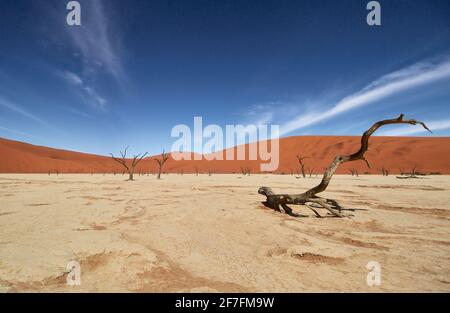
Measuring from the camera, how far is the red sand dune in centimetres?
6756

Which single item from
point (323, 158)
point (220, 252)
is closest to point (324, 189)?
point (220, 252)

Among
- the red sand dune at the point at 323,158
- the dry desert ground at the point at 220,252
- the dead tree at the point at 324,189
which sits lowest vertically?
the dry desert ground at the point at 220,252

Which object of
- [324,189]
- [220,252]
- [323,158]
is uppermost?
[323,158]

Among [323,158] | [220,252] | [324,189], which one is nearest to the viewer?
[220,252]

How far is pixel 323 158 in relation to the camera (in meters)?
85.1

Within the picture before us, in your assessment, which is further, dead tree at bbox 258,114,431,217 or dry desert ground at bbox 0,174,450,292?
dead tree at bbox 258,114,431,217

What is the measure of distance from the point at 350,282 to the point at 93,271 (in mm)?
3684

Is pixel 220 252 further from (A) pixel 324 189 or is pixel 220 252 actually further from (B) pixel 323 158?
(B) pixel 323 158

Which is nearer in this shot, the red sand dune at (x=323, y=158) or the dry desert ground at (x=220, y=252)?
the dry desert ground at (x=220, y=252)

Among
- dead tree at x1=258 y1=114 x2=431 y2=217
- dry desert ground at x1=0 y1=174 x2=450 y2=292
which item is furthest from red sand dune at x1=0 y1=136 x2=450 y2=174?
dry desert ground at x1=0 y1=174 x2=450 y2=292

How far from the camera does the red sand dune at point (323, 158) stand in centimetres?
6756

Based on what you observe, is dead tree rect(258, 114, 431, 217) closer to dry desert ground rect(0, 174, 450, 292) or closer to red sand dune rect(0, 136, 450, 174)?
dry desert ground rect(0, 174, 450, 292)

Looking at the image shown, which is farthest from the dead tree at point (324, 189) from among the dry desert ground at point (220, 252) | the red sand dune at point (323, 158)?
the red sand dune at point (323, 158)

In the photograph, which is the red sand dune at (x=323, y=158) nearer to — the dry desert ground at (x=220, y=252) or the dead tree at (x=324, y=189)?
the dead tree at (x=324, y=189)
